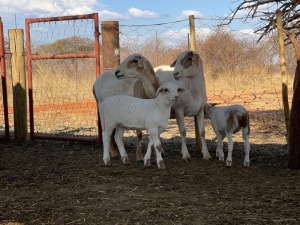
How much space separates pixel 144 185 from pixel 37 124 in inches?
337

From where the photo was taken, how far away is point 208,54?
1595 centimetres

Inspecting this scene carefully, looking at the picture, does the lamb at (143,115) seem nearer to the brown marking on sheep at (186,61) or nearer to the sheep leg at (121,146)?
the sheep leg at (121,146)

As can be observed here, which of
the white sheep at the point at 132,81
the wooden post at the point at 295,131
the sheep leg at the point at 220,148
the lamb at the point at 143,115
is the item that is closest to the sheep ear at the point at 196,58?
the white sheep at the point at 132,81

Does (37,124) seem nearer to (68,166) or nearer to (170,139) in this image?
(170,139)

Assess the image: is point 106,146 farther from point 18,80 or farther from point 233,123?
point 18,80

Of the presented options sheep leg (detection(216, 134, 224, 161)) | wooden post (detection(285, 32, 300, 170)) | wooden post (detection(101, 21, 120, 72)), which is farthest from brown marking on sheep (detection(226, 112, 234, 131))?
wooden post (detection(101, 21, 120, 72))

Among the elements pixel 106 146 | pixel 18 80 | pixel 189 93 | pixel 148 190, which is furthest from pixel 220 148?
pixel 18 80

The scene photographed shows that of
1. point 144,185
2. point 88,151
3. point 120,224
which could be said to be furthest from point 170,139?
point 120,224

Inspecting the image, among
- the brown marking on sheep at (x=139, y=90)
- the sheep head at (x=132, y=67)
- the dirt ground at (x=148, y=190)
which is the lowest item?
the dirt ground at (x=148, y=190)

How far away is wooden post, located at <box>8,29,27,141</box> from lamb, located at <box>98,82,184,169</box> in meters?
3.68

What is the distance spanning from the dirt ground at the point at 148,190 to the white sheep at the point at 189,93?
440 mm

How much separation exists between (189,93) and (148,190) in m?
2.66

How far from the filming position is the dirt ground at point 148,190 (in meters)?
5.01

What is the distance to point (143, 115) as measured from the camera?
7.45 m
